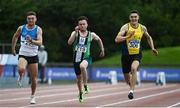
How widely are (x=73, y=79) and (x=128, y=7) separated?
27.1 m

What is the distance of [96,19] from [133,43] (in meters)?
52.2

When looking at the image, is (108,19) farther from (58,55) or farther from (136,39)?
(136,39)

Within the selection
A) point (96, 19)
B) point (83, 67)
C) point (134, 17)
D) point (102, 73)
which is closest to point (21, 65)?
point (83, 67)

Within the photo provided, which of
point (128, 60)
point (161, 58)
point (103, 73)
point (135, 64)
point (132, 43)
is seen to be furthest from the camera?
point (161, 58)

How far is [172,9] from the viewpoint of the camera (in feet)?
228

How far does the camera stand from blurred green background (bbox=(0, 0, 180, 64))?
6419 cm

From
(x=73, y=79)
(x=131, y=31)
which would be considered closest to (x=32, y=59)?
(x=131, y=31)

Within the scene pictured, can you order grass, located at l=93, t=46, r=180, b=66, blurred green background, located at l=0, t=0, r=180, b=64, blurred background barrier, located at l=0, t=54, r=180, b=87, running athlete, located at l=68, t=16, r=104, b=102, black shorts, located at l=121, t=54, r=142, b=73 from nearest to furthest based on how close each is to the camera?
1. running athlete, located at l=68, t=16, r=104, b=102
2. black shorts, located at l=121, t=54, r=142, b=73
3. blurred background barrier, located at l=0, t=54, r=180, b=87
4. grass, located at l=93, t=46, r=180, b=66
5. blurred green background, located at l=0, t=0, r=180, b=64

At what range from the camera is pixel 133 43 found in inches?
645

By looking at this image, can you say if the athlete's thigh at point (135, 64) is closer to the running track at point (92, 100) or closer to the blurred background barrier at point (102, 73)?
the running track at point (92, 100)

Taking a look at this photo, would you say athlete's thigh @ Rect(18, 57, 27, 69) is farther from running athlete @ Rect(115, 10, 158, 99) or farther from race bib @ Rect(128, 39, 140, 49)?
race bib @ Rect(128, 39, 140, 49)

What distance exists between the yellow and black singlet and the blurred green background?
4590 centimetres

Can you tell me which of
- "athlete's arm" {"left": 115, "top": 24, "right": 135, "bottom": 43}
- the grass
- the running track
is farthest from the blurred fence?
"athlete's arm" {"left": 115, "top": 24, "right": 135, "bottom": 43}

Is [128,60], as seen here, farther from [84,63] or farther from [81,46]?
[81,46]
